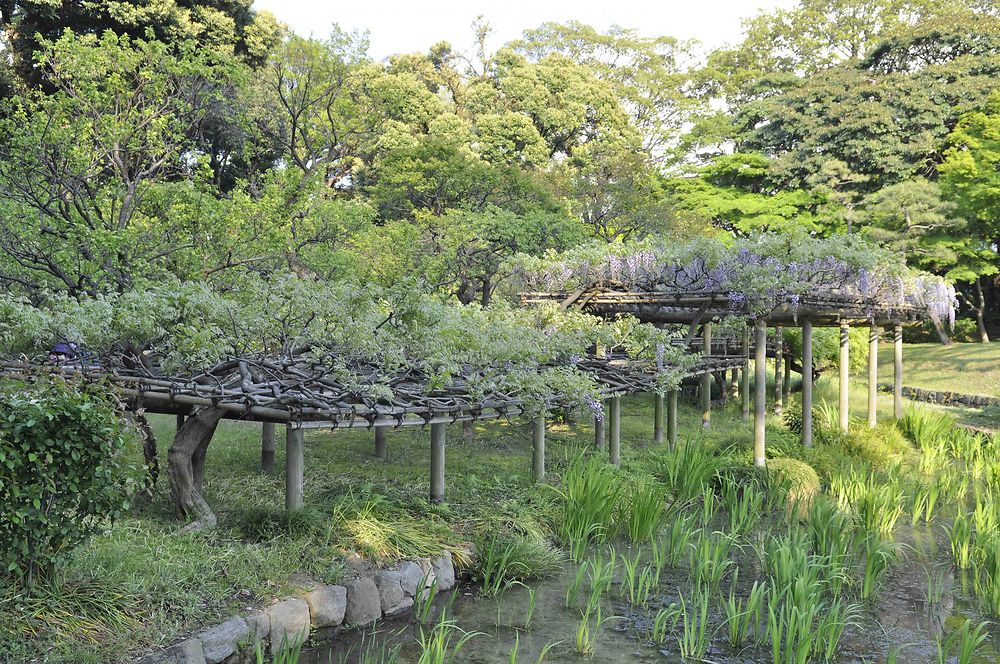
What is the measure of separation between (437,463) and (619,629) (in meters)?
2.38

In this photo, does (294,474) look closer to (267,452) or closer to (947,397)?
(267,452)

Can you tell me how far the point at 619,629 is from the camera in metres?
5.77

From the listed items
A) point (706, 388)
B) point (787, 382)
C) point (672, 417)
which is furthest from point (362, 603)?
point (787, 382)

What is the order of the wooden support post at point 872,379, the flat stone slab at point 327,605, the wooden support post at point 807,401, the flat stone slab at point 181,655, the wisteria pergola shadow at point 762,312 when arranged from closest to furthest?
1. the flat stone slab at point 181,655
2. the flat stone slab at point 327,605
3. the wisteria pergola shadow at point 762,312
4. the wooden support post at point 807,401
5. the wooden support post at point 872,379

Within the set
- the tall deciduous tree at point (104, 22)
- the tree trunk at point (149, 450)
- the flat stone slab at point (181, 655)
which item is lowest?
the flat stone slab at point (181, 655)

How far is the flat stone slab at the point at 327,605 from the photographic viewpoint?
548 cm

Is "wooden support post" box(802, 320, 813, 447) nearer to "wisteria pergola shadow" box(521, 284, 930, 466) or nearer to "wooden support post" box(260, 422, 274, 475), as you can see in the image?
"wisteria pergola shadow" box(521, 284, 930, 466)

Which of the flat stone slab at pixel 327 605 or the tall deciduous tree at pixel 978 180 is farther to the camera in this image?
the tall deciduous tree at pixel 978 180

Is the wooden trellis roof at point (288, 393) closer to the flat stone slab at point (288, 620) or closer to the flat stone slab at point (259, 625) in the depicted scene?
the flat stone slab at point (288, 620)

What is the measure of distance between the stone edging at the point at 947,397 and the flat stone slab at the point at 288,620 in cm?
1547

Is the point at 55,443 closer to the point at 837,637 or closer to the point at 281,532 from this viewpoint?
the point at 281,532

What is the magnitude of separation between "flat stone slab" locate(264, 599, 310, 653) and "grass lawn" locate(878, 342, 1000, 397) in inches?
676

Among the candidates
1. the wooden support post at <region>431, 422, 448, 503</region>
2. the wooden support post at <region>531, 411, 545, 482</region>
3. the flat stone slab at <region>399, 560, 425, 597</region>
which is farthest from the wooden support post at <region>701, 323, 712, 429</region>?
the flat stone slab at <region>399, 560, 425, 597</region>

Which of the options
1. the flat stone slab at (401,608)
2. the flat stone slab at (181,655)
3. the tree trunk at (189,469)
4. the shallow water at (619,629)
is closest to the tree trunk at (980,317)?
the shallow water at (619,629)
